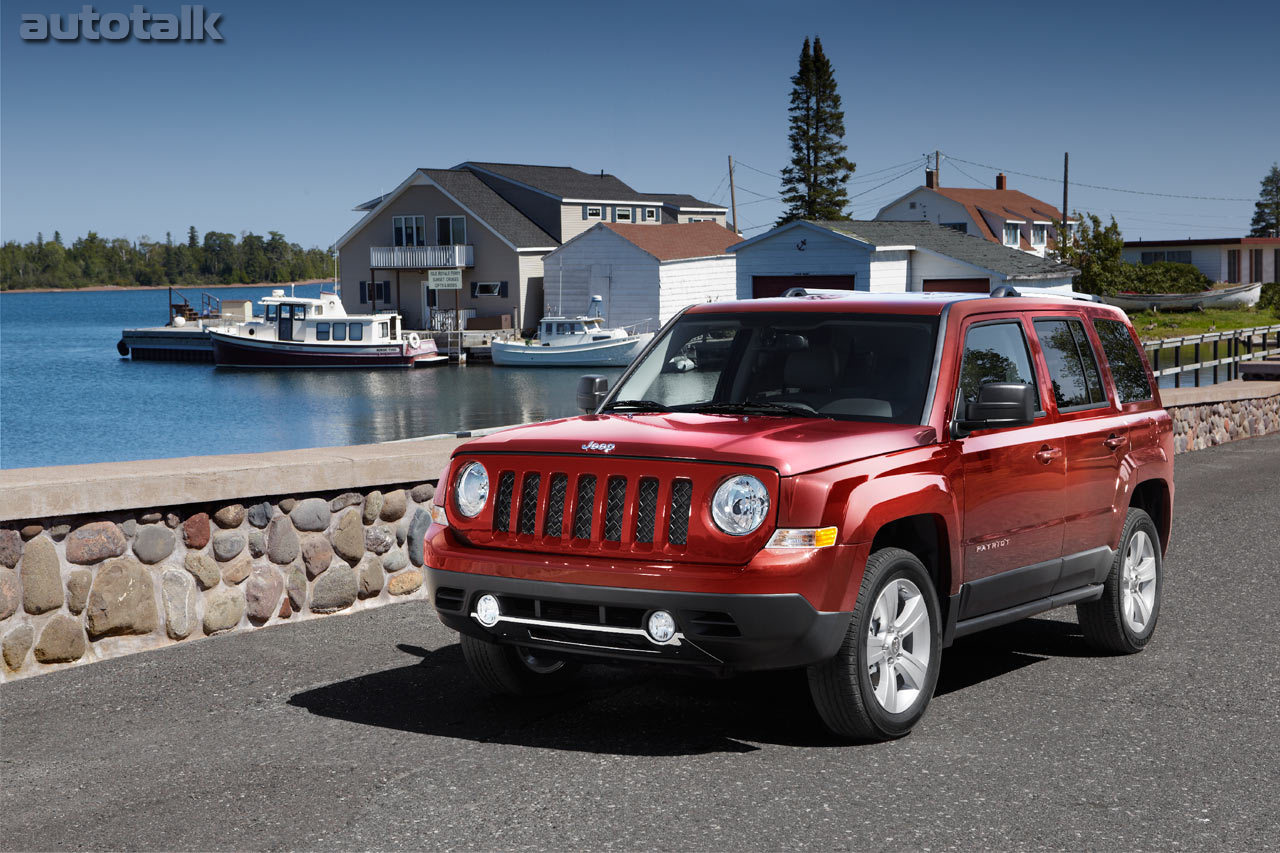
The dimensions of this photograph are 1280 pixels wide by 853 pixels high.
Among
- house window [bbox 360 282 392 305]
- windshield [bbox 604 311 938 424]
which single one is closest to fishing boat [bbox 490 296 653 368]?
house window [bbox 360 282 392 305]

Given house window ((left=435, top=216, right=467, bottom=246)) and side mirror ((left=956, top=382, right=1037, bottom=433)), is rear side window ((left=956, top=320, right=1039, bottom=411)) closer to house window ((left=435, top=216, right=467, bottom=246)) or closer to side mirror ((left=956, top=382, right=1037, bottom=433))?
side mirror ((left=956, top=382, right=1037, bottom=433))

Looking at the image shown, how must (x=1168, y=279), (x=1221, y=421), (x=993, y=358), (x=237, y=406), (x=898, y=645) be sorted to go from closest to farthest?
1. (x=898, y=645)
2. (x=993, y=358)
3. (x=1221, y=421)
4. (x=237, y=406)
5. (x=1168, y=279)

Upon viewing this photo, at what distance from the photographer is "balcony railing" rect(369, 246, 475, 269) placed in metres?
76.3

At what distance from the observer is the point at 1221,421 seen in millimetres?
19797

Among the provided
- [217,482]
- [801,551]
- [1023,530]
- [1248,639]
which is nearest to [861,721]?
[801,551]

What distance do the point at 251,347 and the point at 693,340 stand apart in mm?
74794

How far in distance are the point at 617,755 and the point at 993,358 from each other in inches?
104

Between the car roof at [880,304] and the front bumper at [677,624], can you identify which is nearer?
the front bumper at [677,624]

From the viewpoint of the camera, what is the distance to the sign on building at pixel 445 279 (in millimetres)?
76812

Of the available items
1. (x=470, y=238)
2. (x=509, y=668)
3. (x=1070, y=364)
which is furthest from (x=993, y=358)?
(x=470, y=238)

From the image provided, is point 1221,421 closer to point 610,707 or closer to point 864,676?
point 610,707

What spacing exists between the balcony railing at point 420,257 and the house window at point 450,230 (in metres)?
0.92

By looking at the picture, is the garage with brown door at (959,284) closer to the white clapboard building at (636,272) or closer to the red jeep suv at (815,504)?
the white clapboard building at (636,272)

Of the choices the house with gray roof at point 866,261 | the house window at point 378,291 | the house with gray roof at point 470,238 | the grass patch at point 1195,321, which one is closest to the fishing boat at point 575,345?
the house with gray roof at point 470,238
